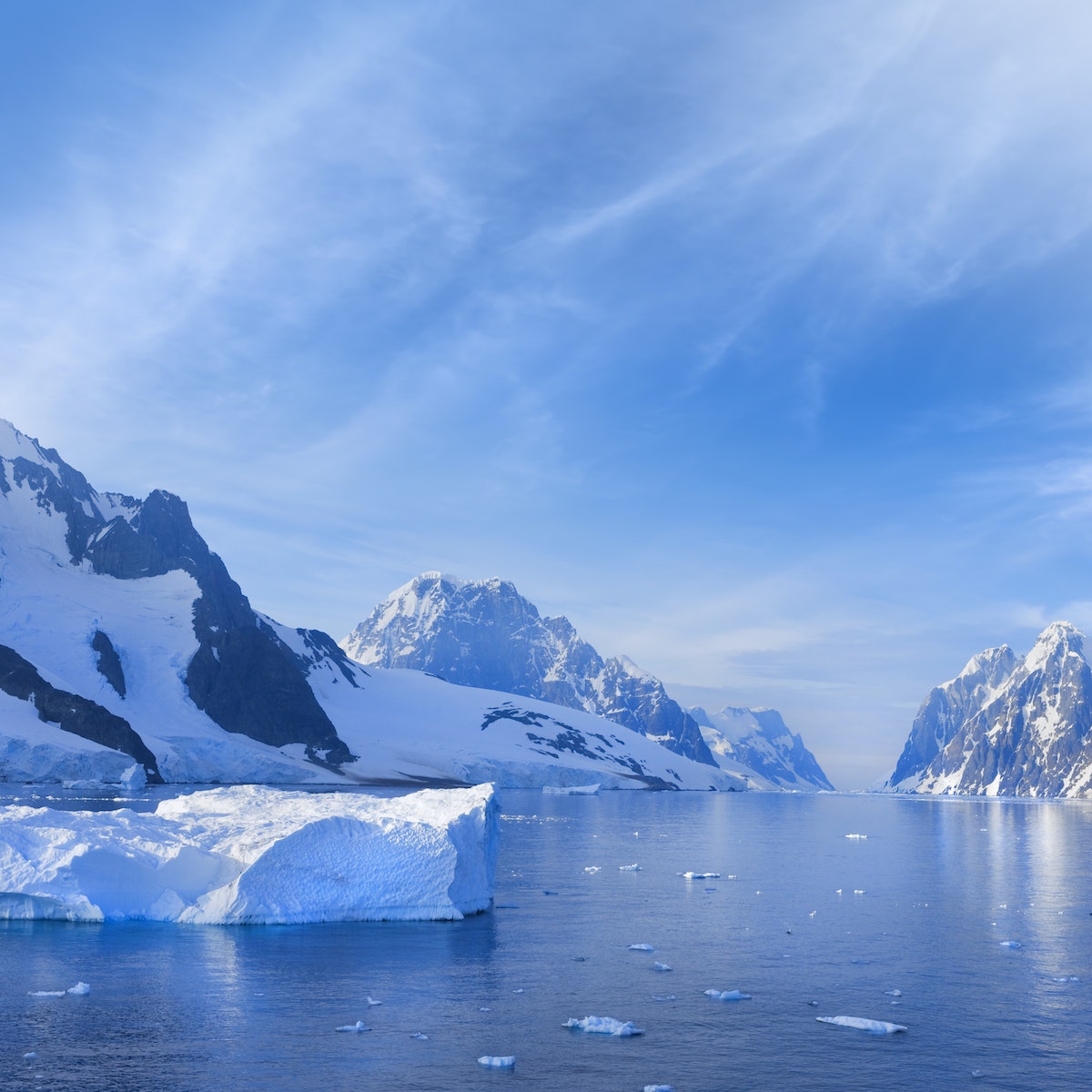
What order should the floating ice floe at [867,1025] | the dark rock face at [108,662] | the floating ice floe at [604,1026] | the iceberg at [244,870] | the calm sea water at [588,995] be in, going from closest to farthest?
the calm sea water at [588,995] → the floating ice floe at [604,1026] → the floating ice floe at [867,1025] → the iceberg at [244,870] → the dark rock face at [108,662]

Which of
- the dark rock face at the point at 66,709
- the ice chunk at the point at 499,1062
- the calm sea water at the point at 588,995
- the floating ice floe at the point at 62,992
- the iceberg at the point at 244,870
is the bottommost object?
the calm sea water at the point at 588,995

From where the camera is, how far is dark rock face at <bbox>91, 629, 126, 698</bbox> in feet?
611

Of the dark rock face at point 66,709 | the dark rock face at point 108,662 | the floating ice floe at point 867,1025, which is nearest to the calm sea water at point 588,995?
the floating ice floe at point 867,1025

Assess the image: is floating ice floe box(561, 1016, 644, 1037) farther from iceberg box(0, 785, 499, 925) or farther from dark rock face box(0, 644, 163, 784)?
dark rock face box(0, 644, 163, 784)

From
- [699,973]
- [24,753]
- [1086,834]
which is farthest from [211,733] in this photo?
[699,973]

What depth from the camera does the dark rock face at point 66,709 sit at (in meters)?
150

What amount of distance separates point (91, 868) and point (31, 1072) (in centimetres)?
1897

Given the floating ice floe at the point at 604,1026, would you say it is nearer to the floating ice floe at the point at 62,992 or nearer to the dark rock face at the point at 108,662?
the floating ice floe at the point at 62,992

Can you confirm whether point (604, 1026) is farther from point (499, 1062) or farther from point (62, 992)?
point (62, 992)

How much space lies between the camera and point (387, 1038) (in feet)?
85.1

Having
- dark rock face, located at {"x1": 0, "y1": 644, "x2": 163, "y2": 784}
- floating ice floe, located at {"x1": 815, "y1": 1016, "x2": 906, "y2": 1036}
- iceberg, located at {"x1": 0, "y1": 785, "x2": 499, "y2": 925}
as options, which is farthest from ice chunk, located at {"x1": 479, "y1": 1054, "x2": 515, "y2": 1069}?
dark rock face, located at {"x1": 0, "y1": 644, "x2": 163, "y2": 784}

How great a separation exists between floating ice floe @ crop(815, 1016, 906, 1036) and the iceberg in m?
18.7

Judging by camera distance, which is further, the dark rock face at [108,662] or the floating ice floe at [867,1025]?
the dark rock face at [108,662]

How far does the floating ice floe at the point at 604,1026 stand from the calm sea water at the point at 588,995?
1.49 ft
